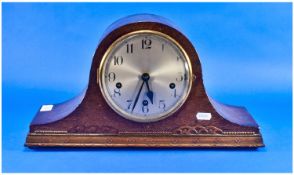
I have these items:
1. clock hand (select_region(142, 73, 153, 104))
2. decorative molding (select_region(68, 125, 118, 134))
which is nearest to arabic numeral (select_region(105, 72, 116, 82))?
clock hand (select_region(142, 73, 153, 104))

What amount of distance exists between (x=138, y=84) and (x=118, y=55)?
0.19 metres

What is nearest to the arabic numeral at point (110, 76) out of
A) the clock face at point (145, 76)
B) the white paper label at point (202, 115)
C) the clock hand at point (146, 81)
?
the clock face at point (145, 76)

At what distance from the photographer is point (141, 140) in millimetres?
4531

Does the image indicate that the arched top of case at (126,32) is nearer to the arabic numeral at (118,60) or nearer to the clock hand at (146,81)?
the arabic numeral at (118,60)

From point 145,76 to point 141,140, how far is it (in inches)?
13.5

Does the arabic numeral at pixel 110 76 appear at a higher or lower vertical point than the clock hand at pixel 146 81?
higher

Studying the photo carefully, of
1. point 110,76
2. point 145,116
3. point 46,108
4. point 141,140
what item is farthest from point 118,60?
point 46,108

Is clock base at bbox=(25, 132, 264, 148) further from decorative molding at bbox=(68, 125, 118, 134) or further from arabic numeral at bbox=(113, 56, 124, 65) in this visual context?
arabic numeral at bbox=(113, 56, 124, 65)

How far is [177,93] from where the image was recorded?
4523mm

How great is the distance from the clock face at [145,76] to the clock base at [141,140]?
115mm

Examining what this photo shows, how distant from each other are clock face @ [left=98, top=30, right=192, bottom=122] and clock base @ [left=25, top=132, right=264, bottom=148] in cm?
11

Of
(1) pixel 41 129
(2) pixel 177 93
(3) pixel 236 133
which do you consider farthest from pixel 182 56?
(1) pixel 41 129

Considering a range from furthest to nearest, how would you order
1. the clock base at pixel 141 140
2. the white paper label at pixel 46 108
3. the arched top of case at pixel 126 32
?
the white paper label at pixel 46 108
the clock base at pixel 141 140
the arched top of case at pixel 126 32

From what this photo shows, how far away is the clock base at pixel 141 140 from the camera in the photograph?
4527 mm
